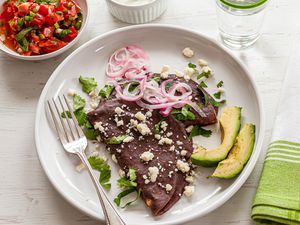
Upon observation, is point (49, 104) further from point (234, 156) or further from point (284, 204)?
point (284, 204)

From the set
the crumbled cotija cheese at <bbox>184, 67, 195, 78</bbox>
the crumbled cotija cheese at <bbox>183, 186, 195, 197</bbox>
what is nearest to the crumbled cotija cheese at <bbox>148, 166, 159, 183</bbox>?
the crumbled cotija cheese at <bbox>183, 186, 195, 197</bbox>

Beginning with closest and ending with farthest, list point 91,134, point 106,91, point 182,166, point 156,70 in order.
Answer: point 182,166, point 91,134, point 106,91, point 156,70

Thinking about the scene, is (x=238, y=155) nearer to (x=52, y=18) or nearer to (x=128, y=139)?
(x=128, y=139)

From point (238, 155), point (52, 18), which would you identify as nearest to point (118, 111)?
point (238, 155)

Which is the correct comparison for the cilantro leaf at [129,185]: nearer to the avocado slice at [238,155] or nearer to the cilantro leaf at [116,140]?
the cilantro leaf at [116,140]

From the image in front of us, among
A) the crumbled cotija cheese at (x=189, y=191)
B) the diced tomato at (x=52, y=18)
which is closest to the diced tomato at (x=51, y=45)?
the diced tomato at (x=52, y=18)

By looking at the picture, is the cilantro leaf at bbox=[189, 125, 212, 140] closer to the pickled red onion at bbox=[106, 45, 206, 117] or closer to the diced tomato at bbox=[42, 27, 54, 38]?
the pickled red onion at bbox=[106, 45, 206, 117]
